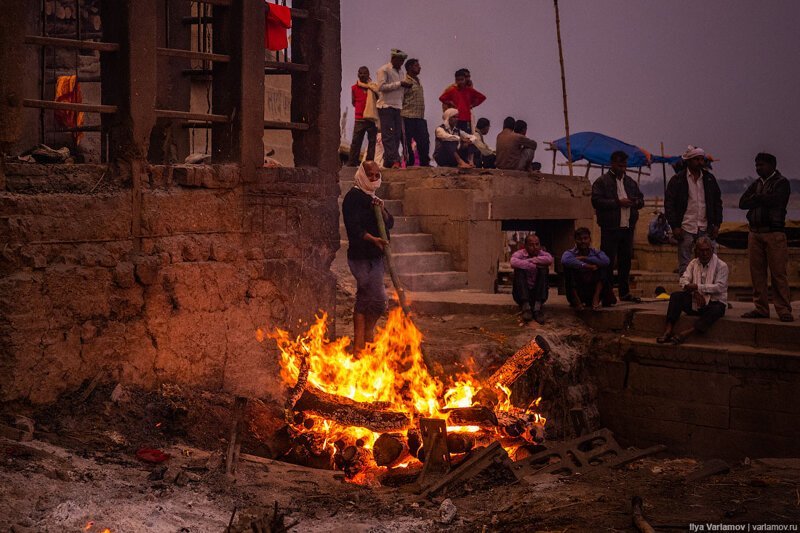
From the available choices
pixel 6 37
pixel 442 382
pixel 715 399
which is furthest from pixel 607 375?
pixel 6 37

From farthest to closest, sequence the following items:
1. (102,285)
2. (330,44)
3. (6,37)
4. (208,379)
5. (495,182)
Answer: (495,182) → (330,44) → (208,379) → (102,285) → (6,37)

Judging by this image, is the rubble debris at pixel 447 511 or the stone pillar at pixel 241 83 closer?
the rubble debris at pixel 447 511

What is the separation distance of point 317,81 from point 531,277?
3.65 meters

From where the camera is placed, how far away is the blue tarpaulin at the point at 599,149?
2762cm

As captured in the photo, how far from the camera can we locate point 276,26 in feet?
29.4

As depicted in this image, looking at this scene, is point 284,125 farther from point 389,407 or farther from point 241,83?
point 389,407

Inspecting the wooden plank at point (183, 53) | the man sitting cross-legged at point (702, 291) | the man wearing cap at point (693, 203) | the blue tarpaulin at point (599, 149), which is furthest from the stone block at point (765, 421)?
the blue tarpaulin at point (599, 149)

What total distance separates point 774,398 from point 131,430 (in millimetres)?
6774

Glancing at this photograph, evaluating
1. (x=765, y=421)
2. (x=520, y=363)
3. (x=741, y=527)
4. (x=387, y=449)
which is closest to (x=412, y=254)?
(x=520, y=363)

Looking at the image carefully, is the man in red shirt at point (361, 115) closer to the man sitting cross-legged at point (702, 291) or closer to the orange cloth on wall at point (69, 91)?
the orange cloth on wall at point (69, 91)

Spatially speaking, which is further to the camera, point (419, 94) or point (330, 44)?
point (419, 94)

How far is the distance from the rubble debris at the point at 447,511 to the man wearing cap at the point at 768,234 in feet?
16.9

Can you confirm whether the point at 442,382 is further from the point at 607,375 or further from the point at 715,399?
the point at 715,399

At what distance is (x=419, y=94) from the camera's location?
51.3 ft
